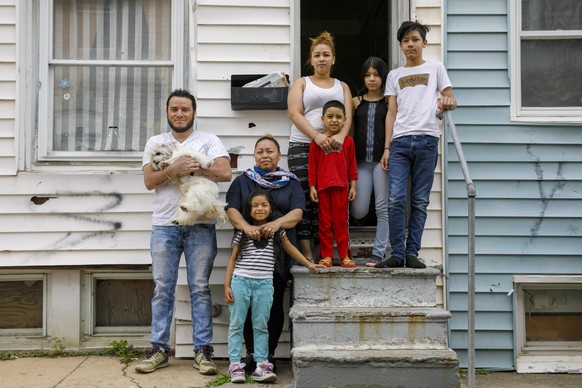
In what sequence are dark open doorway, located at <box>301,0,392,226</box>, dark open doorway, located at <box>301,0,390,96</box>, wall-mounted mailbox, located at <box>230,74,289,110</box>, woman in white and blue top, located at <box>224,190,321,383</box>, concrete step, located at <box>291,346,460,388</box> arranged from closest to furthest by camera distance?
concrete step, located at <box>291,346,460,388</box>
woman in white and blue top, located at <box>224,190,321,383</box>
wall-mounted mailbox, located at <box>230,74,289,110</box>
dark open doorway, located at <box>301,0,392,226</box>
dark open doorway, located at <box>301,0,390,96</box>

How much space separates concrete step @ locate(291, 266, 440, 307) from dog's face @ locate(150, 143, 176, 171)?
44.5 inches

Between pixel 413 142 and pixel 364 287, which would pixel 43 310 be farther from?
pixel 413 142

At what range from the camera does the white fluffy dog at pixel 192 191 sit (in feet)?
14.0

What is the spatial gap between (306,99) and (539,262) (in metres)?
2.20

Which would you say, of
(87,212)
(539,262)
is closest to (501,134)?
(539,262)

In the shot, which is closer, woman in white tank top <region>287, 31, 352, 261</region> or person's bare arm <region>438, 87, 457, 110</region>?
person's bare arm <region>438, 87, 457, 110</region>

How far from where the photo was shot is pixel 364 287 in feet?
14.5

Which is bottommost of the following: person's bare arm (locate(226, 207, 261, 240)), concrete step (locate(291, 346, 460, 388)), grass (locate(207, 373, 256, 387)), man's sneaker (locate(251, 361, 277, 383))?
grass (locate(207, 373, 256, 387))

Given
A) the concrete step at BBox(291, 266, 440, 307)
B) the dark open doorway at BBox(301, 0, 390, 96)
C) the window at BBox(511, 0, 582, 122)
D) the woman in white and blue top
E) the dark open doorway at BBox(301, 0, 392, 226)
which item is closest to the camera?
the woman in white and blue top

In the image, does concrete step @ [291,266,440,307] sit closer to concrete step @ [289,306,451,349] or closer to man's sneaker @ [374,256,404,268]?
man's sneaker @ [374,256,404,268]

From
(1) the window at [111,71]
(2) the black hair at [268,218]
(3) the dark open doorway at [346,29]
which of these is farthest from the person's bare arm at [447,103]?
(3) the dark open doorway at [346,29]

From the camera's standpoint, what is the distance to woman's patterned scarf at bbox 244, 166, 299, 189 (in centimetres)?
455

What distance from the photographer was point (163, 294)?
175 inches

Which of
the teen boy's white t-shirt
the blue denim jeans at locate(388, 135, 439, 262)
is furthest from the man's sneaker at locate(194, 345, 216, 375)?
the teen boy's white t-shirt
